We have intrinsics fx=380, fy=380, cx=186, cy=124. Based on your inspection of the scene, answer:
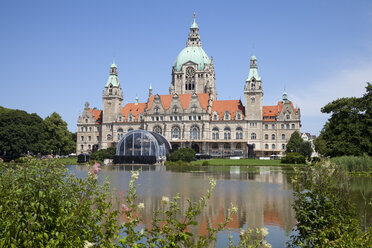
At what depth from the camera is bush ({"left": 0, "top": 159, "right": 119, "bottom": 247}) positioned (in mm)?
5676

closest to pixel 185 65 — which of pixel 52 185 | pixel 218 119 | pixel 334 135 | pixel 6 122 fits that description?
pixel 218 119

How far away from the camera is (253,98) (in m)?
86.6

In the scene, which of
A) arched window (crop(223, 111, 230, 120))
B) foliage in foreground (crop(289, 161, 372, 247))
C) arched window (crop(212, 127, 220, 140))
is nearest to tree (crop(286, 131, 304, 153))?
arched window (crop(223, 111, 230, 120))

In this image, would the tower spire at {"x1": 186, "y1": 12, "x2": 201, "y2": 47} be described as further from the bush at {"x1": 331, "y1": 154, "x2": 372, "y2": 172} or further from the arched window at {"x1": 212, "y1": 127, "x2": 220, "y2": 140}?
the bush at {"x1": 331, "y1": 154, "x2": 372, "y2": 172}

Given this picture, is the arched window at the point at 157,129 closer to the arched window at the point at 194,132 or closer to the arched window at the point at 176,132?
the arched window at the point at 176,132

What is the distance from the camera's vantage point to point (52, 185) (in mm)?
7008

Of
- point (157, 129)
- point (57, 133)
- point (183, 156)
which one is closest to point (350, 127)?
point (183, 156)

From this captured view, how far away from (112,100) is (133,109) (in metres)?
5.80

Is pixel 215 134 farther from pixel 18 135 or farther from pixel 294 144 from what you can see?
pixel 18 135

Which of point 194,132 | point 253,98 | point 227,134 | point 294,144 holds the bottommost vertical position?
point 294,144

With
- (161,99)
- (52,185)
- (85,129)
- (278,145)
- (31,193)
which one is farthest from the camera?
(85,129)

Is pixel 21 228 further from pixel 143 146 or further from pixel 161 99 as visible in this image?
pixel 161 99

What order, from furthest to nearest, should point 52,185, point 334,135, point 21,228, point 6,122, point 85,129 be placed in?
point 85,129, point 6,122, point 334,135, point 52,185, point 21,228

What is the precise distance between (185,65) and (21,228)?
10028cm
